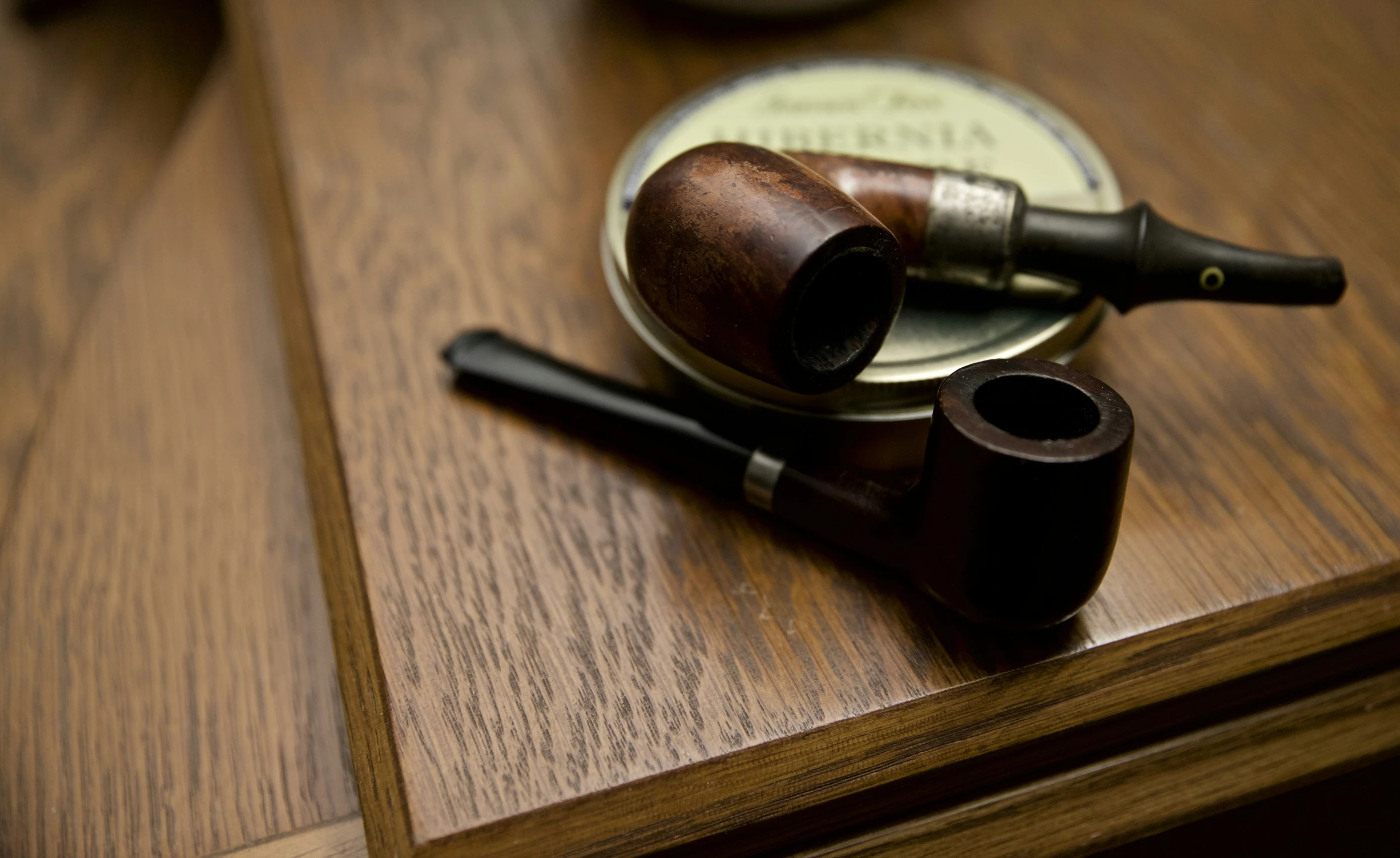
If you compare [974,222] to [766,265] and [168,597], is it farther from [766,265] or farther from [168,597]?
[168,597]

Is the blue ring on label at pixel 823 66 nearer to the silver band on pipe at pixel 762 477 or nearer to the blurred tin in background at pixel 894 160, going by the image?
the blurred tin in background at pixel 894 160

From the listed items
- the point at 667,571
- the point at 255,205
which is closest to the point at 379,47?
the point at 255,205

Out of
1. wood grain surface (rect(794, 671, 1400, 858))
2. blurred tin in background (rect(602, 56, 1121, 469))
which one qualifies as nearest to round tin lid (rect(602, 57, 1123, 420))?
blurred tin in background (rect(602, 56, 1121, 469))

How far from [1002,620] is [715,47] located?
0.51 m

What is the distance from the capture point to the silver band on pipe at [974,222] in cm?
47

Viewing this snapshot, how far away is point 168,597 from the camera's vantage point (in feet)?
1.69

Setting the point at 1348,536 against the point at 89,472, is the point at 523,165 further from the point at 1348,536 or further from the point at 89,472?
the point at 1348,536

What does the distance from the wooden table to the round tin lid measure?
2.2 inches

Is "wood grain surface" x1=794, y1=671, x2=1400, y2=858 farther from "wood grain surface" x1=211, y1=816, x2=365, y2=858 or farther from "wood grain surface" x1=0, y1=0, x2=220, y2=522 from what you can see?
"wood grain surface" x1=0, y1=0, x2=220, y2=522

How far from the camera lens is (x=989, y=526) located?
1.21 ft

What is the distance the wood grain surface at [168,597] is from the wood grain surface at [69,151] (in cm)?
8

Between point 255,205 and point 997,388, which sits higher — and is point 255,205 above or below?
below

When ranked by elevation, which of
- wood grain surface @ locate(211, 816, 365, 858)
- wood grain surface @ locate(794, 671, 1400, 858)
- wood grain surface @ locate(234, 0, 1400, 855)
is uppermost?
wood grain surface @ locate(234, 0, 1400, 855)

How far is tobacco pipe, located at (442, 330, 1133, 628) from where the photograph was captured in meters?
0.35
